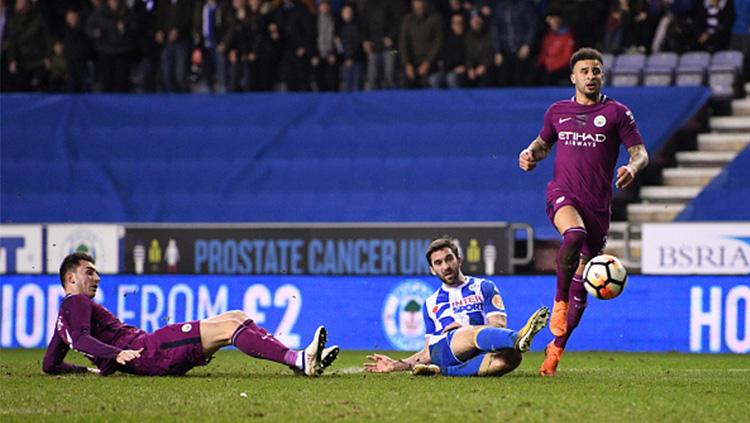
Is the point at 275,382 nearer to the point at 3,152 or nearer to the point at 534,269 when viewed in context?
the point at 534,269

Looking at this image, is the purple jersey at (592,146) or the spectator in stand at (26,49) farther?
the spectator in stand at (26,49)

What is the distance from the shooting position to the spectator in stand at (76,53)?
22344mm

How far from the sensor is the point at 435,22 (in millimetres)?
20516

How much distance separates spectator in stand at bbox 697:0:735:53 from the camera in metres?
19.4

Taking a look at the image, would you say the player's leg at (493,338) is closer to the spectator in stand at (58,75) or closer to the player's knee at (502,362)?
the player's knee at (502,362)

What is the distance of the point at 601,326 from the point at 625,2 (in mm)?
6010

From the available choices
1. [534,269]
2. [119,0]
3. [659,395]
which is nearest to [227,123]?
[119,0]

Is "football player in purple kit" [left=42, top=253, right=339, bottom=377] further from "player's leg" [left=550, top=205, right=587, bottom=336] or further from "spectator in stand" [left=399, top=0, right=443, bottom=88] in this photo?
"spectator in stand" [left=399, top=0, right=443, bottom=88]

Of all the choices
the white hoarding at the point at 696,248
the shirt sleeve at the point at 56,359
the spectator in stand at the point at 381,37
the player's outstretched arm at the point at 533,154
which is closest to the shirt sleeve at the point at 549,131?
the player's outstretched arm at the point at 533,154

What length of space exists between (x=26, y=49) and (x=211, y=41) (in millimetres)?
3034

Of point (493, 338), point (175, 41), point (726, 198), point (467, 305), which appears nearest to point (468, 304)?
point (467, 305)

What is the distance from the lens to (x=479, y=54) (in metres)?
20.5

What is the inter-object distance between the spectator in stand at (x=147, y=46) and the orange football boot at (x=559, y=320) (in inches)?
515

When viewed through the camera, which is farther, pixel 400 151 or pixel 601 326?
pixel 400 151
